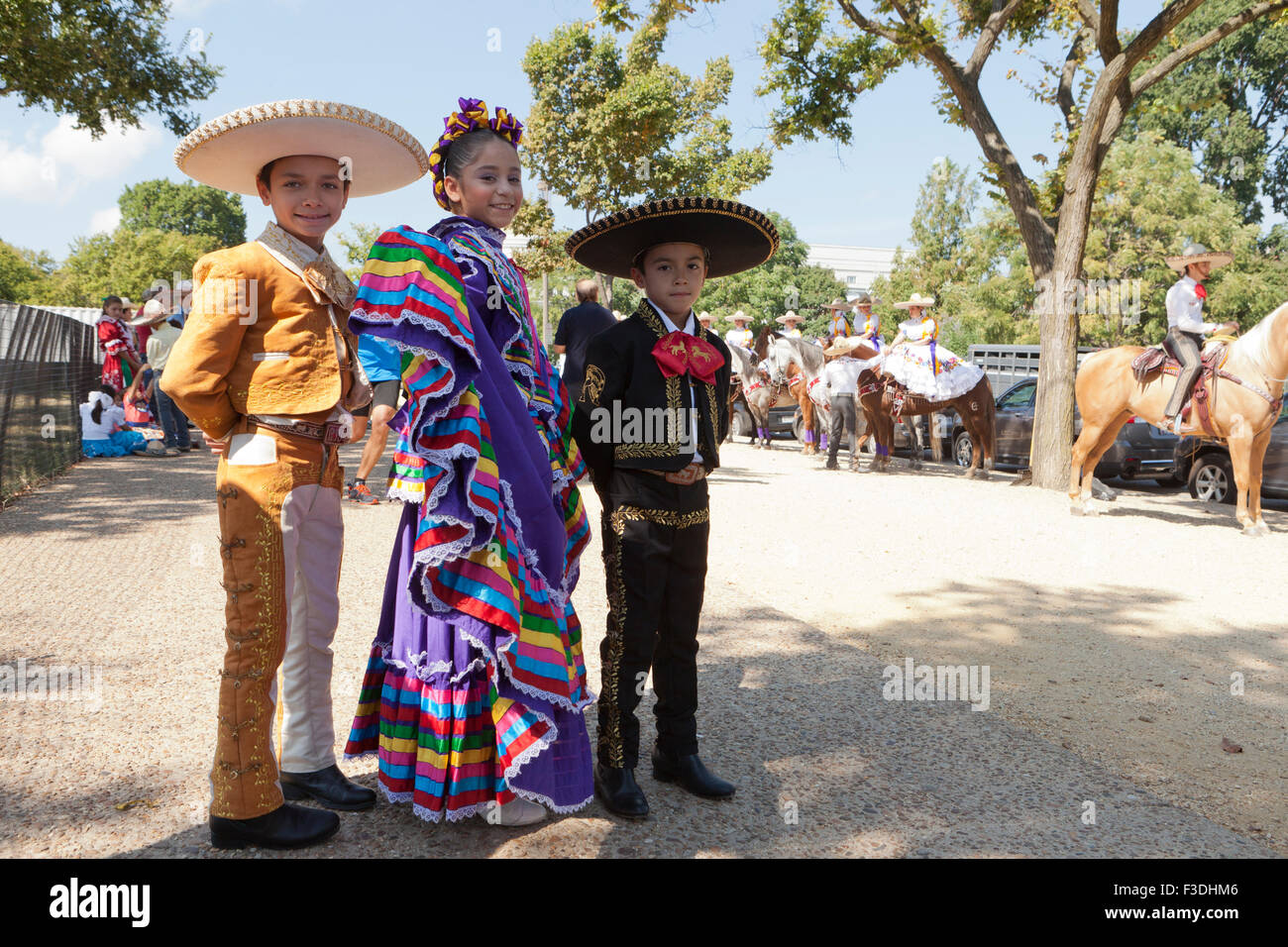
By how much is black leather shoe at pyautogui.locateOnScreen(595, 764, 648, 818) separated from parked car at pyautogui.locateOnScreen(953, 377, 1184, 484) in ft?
39.0

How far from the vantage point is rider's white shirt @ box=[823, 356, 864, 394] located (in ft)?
53.2

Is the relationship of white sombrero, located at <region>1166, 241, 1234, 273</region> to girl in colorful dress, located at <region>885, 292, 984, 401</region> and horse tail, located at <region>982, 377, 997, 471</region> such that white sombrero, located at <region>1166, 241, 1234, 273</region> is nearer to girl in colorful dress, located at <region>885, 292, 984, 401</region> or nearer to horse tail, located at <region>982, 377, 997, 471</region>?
girl in colorful dress, located at <region>885, 292, 984, 401</region>

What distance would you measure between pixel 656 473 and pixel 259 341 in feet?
4.57

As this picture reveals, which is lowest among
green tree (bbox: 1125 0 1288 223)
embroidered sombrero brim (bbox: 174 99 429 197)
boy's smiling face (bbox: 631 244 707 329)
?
boy's smiling face (bbox: 631 244 707 329)

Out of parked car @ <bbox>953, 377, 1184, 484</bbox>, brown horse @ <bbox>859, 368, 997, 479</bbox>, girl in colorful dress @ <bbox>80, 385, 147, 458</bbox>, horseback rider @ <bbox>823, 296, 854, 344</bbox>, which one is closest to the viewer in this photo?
girl in colorful dress @ <bbox>80, 385, 147, 458</bbox>

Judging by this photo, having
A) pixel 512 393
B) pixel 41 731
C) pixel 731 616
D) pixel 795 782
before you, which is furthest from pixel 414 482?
pixel 731 616

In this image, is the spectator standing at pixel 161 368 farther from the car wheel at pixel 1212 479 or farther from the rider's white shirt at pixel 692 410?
the car wheel at pixel 1212 479

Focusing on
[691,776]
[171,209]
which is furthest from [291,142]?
[171,209]

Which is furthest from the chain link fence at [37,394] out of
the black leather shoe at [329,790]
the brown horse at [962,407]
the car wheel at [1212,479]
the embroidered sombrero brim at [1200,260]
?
the car wheel at [1212,479]

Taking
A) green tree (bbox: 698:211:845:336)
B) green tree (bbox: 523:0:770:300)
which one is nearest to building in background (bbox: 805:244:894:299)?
green tree (bbox: 698:211:845:336)

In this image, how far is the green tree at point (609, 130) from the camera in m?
23.3

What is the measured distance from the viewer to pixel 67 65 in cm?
1277

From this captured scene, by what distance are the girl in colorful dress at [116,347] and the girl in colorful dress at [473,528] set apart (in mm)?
13086

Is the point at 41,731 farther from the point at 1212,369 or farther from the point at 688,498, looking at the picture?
the point at 1212,369
